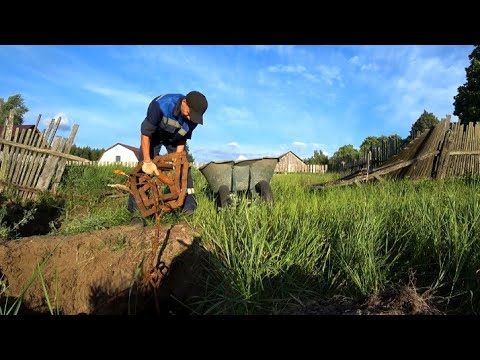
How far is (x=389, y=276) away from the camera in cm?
242

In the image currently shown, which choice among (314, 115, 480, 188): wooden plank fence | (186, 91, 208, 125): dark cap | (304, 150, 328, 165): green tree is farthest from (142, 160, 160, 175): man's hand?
(304, 150, 328, 165): green tree

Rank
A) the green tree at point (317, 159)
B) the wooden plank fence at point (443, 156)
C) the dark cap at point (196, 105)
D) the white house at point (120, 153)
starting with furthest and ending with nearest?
the white house at point (120, 153) < the green tree at point (317, 159) < the wooden plank fence at point (443, 156) < the dark cap at point (196, 105)

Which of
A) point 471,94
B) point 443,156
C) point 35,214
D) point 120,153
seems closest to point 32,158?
point 35,214

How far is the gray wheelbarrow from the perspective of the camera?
497cm

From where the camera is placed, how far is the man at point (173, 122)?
167 inches

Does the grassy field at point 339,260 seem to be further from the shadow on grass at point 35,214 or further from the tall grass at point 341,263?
the shadow on grass at point 35,214

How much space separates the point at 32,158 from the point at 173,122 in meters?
5.41

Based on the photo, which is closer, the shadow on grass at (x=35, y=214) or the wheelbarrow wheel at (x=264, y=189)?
the wheelbarrow wheel at (x=264, y=189)

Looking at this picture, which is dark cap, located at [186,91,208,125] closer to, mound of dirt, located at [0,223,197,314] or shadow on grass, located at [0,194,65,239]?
mound of dirt, located at [0,223,197,314]

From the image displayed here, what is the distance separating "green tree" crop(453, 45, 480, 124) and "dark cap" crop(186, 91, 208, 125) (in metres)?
26.5

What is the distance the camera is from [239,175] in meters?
5.08

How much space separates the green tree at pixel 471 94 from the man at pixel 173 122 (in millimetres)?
26400

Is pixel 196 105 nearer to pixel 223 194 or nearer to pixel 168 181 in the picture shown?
pixel 223 194

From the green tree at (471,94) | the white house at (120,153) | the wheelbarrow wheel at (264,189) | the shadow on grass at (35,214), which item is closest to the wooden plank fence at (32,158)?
the shadow on grass at (35,214)
